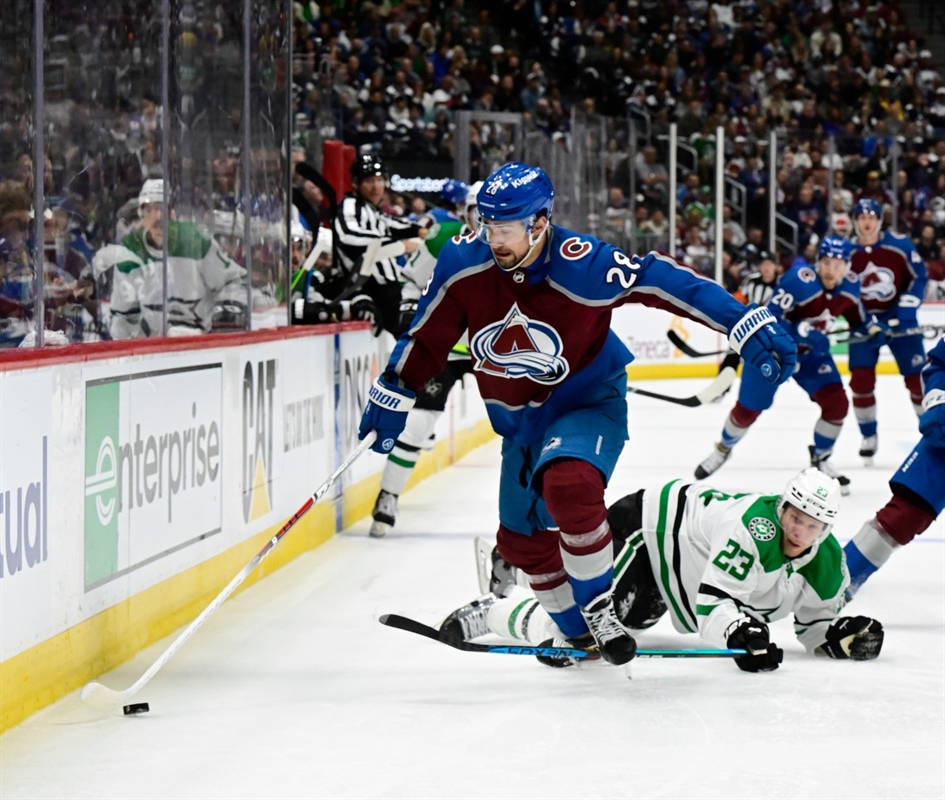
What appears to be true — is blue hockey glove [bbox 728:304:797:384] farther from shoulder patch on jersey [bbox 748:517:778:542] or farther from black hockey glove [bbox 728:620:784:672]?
black hockey glove [bbox 728:620:784:672]

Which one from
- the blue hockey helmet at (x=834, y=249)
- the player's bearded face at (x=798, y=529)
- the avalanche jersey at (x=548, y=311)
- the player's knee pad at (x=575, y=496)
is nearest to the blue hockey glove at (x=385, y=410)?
the avalanche jersey at (x=548, y=311)

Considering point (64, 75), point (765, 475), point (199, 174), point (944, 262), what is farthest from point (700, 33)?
point (64, 75)

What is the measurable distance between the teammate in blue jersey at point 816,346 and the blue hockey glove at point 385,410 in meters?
3.73

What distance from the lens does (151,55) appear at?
14.2ft

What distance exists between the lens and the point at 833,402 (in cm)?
724

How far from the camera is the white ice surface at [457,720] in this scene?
266cm

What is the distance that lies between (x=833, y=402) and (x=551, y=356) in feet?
13.8

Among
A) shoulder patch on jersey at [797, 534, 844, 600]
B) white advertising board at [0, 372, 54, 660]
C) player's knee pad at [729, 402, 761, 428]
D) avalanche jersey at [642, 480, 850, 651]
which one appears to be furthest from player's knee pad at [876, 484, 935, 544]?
player's knee pad at [729, 402, 761, 428]

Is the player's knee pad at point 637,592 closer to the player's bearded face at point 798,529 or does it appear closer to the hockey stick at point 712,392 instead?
the player's bearded face at point 798,529

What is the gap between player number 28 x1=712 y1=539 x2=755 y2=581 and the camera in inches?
137

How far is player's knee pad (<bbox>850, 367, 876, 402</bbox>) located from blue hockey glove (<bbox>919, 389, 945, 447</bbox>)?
4.33 m

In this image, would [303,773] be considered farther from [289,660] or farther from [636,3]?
[636,3]

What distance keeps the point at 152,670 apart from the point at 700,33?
15.7m

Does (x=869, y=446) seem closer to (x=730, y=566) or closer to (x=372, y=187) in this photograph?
(x=372, y=187)
